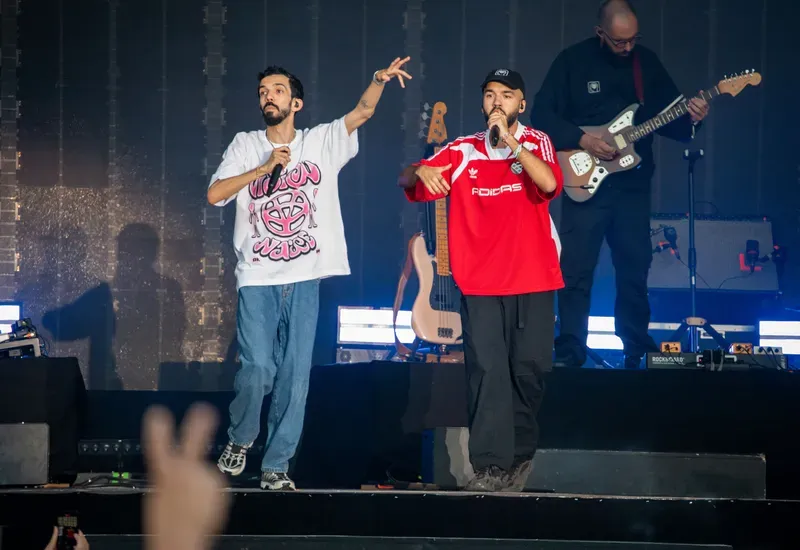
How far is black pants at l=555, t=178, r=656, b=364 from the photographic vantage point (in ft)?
20.8

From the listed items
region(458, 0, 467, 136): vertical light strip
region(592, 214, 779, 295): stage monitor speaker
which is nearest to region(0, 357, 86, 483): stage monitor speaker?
region(458, 0, 467, 136): vertical light strip

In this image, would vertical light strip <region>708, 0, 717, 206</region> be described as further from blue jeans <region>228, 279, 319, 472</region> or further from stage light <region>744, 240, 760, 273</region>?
blue jeans <region>228, 279, 319, 472</region>

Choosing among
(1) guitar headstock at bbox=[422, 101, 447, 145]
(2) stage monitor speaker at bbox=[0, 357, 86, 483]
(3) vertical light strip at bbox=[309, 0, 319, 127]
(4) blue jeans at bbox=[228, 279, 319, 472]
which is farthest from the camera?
(3) vertical light strip at bbox=[309, 0, 319, 127]

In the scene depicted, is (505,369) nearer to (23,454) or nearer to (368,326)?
(23,454)

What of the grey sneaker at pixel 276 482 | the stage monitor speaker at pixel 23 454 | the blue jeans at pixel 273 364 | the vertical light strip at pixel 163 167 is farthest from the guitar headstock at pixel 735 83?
the stage monitor speaker at pixel 23 454

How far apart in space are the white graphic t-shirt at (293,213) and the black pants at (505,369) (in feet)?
2.44

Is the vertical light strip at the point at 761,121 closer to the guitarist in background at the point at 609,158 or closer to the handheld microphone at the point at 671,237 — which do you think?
the handheld microphone at the point at 671,237

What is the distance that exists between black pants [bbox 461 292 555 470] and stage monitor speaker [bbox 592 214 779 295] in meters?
3.00

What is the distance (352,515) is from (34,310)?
420 centimetres

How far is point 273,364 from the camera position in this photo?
518 cm

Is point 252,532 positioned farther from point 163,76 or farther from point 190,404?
point 163,76

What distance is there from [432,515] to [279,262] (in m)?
1.39

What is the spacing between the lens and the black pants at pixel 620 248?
20.8ft

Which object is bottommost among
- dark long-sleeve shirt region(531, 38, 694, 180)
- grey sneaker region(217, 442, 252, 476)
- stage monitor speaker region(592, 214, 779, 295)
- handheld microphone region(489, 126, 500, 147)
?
grey sneaker region(217, 442, 252, 476)
